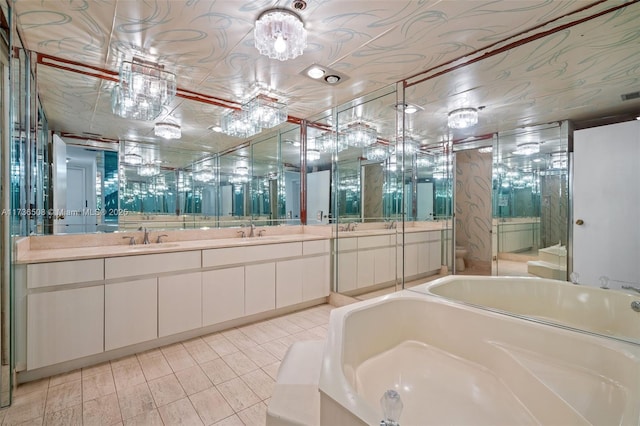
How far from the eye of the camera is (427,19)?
1.84m

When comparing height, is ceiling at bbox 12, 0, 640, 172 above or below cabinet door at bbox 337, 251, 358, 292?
above

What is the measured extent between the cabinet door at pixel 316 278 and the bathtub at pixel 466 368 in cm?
151

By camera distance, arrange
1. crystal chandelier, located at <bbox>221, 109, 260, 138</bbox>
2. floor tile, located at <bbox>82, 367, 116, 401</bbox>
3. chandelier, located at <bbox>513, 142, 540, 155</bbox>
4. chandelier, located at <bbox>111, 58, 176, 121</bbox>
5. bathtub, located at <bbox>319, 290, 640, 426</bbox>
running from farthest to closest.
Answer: crystal chandelier, located at <bbox>221, 109, 260, 138</bbox>, chandelier, located at <bbox>111, 58, 176, 121</bbox>, chandelier, located at <bbox>513, 142, 540, 155</bbox>, floor tile, located at <bbox>82, 367, 116, 401</bbox>, bathtub, located at <bbox>319, 290, 640, 426</bbox>

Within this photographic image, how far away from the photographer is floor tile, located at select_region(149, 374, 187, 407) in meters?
1.77

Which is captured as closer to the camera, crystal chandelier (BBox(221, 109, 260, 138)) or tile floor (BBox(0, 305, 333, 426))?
tile floor (BBox(0, 305, 333, 426))

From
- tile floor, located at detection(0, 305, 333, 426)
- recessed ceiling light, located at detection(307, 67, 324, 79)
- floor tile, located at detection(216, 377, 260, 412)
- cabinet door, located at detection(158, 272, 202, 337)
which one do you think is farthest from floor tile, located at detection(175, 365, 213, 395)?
recessed ceiling light, located at detection(307, 67, 324, 79)

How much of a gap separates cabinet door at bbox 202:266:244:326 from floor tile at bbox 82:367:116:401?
774 millimetres

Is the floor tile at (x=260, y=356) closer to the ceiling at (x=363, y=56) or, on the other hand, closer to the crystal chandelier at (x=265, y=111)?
the ceiling at (x=363, y=56)

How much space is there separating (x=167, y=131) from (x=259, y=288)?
6.49 ft

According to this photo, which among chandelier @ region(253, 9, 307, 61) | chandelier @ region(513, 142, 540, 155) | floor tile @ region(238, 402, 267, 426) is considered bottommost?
floor tile @ region(238, 402, 267, 426)

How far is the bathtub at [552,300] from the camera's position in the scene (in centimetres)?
159

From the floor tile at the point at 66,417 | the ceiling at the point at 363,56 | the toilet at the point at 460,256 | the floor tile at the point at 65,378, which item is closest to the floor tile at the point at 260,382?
the floor tile at the point at 66,417

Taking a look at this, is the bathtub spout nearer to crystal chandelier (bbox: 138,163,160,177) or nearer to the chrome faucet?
the chrome faucet

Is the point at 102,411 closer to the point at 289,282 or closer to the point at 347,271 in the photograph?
the point at 289,282
